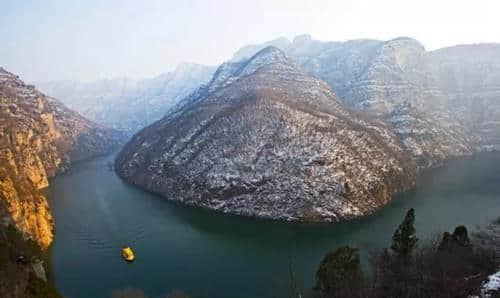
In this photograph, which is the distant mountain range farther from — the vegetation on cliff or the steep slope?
the vegetation on cliff

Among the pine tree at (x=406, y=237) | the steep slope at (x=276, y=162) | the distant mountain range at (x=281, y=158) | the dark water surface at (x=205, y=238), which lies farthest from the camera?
the distant mountain range at (x=281, y=158)

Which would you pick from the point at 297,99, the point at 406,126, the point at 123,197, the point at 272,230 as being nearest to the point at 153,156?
the point at 123,197

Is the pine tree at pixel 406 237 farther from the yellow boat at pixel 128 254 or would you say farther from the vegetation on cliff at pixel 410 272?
the yellow boat at pixel 128 254

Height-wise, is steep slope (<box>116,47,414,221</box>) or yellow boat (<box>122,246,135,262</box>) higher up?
steep slope (<box>116,47,414,221</box>)

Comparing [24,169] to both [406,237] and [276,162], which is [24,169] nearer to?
[276,162]

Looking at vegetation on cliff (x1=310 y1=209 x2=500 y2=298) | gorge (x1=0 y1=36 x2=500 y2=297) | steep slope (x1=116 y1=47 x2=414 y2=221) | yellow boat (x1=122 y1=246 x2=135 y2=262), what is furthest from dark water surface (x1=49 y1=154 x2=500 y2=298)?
vegetation on cliff (x1=310 y1=209 x2=500 y2=298)

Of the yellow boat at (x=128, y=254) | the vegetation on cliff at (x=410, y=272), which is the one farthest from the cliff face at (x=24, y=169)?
the vegetation on cliff at (x=410, y=272)
